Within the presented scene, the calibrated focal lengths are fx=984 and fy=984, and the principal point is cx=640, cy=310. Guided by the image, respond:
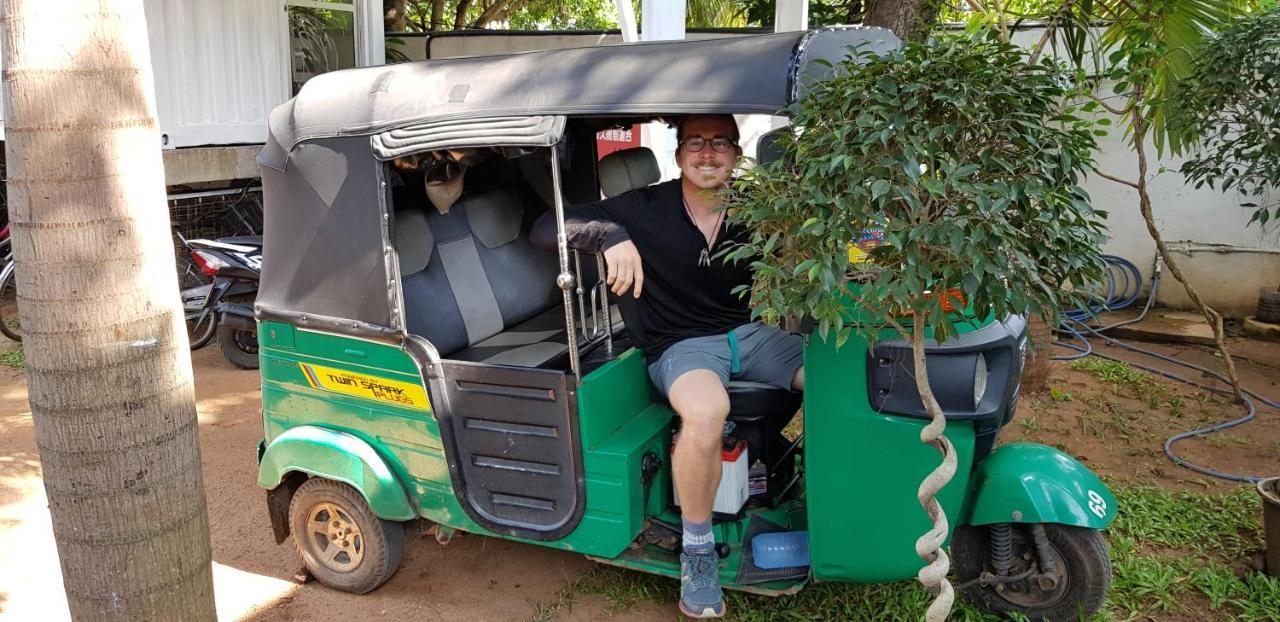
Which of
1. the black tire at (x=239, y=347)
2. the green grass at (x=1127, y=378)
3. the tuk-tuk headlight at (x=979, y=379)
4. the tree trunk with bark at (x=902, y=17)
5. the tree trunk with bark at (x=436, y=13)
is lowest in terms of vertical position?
the green grass at (x=1127, y=378)

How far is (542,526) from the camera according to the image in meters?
3.34

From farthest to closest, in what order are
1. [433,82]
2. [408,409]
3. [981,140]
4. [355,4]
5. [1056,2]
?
[355,4], [1056,2], [408,409], [433,82], [981,140]

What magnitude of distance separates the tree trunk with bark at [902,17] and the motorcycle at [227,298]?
4051mm

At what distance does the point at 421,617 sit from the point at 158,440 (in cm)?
155

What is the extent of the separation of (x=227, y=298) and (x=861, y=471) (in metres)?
5.33

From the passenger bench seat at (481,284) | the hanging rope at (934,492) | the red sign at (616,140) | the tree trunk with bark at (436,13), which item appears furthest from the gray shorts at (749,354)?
the tree trunk with bark at (436,13)

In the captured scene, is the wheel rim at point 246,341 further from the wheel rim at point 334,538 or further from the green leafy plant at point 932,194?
the green leafy plant at point 932,194

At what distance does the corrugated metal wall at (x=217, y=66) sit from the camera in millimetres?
7277

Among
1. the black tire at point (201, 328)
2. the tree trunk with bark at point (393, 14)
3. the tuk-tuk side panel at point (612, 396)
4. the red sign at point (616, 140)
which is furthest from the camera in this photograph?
the tree trunk with bark at point (393, 14)

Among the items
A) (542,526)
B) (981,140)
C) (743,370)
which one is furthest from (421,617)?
(981,140)

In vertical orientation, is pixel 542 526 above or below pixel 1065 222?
below

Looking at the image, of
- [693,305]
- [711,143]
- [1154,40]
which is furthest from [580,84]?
[1154,40]

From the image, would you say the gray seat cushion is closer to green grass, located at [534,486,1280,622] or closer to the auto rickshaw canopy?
the auto rickshaw canopy

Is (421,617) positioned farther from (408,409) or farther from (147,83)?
(147,83)
